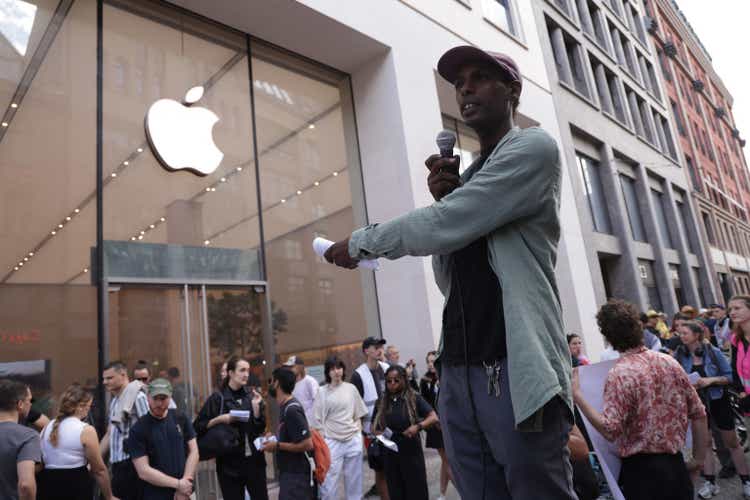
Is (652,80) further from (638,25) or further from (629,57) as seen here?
(629,57)

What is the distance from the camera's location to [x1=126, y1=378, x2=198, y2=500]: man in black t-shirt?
4465 mm

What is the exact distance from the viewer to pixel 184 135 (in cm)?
868

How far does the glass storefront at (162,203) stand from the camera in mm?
6820

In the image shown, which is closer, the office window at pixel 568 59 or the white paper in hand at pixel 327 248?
the white paper in hand at pixel 327 248

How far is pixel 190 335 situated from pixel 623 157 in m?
19.1

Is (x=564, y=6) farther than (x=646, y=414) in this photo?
Yes

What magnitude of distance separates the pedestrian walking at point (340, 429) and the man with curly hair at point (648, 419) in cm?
362

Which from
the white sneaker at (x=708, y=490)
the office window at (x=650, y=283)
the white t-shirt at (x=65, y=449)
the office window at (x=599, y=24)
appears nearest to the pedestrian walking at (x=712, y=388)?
the white sneaker at (x=708, y=490)

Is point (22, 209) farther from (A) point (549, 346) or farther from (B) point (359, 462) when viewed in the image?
(A) point (549, 346)

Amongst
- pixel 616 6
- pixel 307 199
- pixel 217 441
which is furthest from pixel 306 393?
pixel 616 6

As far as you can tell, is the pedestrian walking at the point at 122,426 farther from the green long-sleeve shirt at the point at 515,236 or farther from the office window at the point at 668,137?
the office window at the point at 668,137

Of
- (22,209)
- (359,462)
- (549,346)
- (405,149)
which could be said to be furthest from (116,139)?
(549,346)

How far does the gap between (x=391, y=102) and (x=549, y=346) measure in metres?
9.97

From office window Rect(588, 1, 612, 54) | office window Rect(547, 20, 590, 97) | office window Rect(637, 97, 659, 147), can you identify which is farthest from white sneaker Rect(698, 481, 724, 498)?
office window Rect(637, 97, 659, 147)
